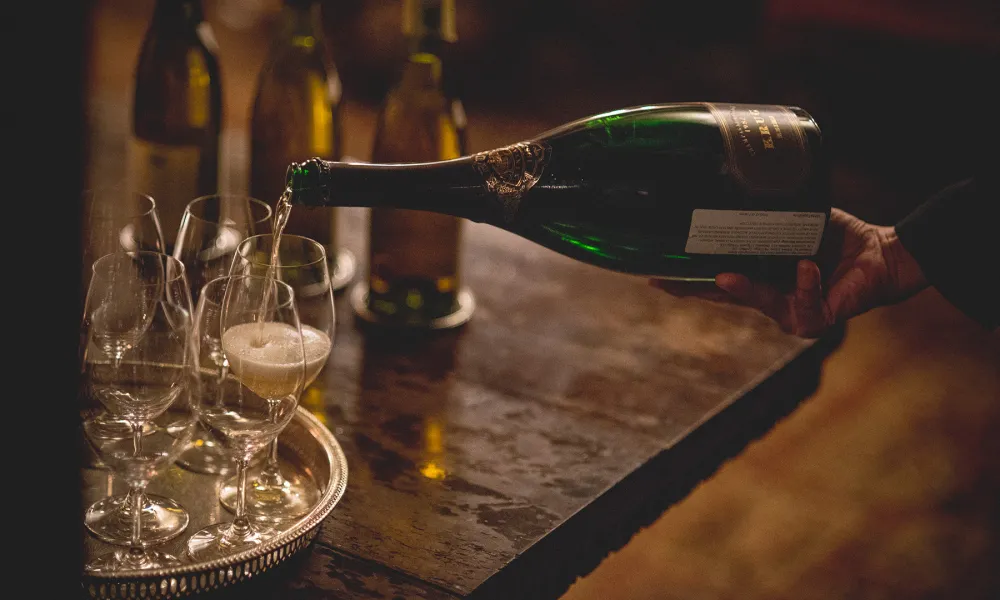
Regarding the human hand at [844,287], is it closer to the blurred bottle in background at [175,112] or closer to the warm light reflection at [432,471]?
the warm light reflection at [432,471]

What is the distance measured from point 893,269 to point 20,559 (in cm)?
107

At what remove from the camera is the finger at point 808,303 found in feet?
3.62

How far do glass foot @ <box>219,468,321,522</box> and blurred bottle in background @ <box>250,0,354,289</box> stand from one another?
47 centimetres

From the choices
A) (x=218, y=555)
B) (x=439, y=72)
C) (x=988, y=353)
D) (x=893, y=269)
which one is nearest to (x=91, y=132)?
(x=439, y=72)

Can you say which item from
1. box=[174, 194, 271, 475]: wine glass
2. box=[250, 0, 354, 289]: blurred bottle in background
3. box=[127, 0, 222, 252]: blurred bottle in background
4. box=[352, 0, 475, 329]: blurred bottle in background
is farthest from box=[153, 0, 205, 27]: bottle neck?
box=[174, 194, 271, 475]: wine glass

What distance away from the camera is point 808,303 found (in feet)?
3.75

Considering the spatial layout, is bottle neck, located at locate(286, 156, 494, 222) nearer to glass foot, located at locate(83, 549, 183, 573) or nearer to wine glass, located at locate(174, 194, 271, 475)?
wine glass, located at locate(174, 194, 271, 475)

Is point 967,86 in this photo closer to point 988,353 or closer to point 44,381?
point 988,353

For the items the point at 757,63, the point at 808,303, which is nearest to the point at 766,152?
the point at 808,303

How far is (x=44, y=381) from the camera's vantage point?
47 centimetres

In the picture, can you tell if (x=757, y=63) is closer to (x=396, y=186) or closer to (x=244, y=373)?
(x=396, y=186)

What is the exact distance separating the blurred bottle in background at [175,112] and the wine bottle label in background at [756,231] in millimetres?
652

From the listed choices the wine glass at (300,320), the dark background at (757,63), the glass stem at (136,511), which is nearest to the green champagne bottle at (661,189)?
the wine glass at (300,320)

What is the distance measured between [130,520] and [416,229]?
1.98 ft
